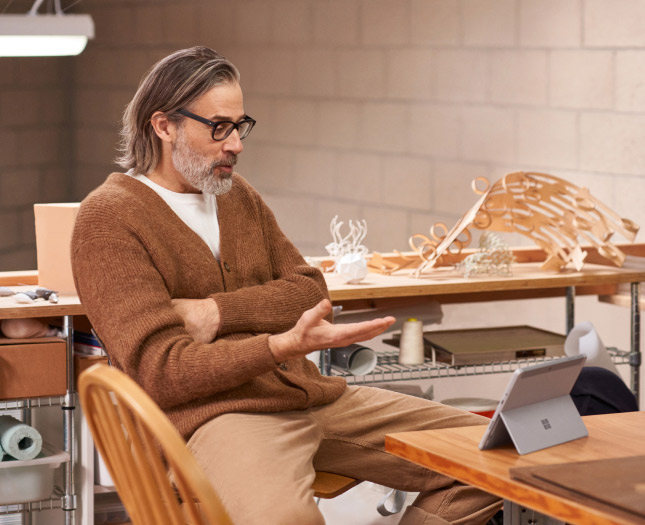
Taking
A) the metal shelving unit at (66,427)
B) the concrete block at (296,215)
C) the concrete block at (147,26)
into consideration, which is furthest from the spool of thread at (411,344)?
the concrete block at (147,26)

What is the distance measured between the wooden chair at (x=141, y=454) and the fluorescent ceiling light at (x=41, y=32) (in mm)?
2010

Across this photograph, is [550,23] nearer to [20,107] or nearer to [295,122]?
[295,122]

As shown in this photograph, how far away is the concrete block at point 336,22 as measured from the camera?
17.9 ft

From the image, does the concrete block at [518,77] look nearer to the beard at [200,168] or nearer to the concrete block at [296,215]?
the concrete block at [296,215]

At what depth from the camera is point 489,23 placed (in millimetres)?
4688

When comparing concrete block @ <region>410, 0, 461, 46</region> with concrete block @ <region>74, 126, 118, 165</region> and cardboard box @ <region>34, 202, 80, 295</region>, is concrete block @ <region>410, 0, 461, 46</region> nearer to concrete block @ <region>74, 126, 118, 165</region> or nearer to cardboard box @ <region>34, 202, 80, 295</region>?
cardboard box @ <region>34, 202, 80, 295</region>

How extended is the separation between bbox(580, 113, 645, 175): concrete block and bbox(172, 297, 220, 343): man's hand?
2.49 meters

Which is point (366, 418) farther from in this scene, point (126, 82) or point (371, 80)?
point (126, 82)

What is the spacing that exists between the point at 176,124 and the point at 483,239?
1329mm

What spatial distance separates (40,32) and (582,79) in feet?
7.26

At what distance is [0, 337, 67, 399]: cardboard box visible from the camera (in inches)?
102

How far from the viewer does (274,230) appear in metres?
2.39

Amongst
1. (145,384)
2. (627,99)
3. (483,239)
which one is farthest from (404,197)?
(145,384)

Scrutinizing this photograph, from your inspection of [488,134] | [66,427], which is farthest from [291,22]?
[66,427]
